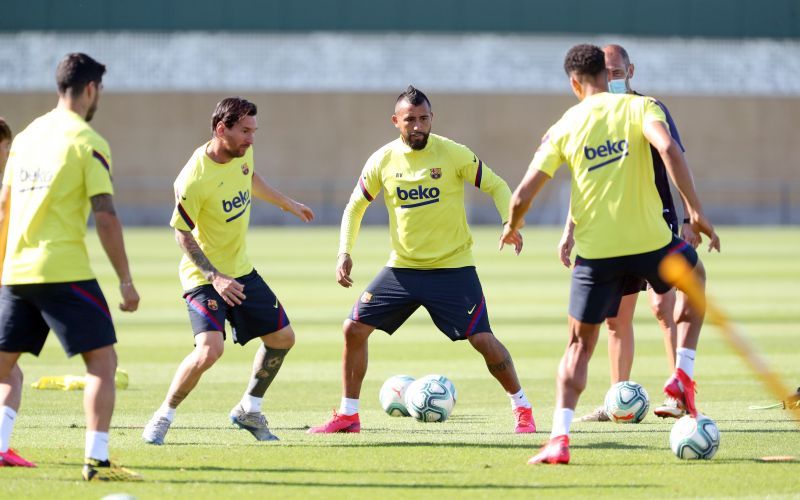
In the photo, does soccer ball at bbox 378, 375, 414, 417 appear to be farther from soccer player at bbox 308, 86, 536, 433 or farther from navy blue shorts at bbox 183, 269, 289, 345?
navy blue shorts at bbox 183, 269, 289, 345

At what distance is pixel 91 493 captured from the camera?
6688mm

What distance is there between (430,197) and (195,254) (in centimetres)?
175

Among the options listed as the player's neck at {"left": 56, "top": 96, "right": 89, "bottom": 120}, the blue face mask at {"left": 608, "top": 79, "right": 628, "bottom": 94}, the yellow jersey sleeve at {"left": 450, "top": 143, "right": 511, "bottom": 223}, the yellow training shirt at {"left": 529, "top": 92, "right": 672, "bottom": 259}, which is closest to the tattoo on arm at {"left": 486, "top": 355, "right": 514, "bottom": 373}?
the yellow jersey sleeve at {"left": 450, "top": 143, "right": 511, "bottom": 223}

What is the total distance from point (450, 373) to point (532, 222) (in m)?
32.1

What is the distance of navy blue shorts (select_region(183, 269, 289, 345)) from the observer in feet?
28.2

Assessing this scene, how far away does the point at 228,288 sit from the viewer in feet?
27.2

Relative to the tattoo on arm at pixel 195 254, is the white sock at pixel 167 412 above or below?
below

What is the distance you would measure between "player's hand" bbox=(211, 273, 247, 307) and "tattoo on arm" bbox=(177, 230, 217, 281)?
2.4 inches

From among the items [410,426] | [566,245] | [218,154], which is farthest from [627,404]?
[218,154]

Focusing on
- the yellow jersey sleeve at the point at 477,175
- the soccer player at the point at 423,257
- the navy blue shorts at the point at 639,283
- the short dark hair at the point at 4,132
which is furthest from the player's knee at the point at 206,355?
the navy blue shorts at the point at 639,283

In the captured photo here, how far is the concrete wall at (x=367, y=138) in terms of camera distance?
42.5 m

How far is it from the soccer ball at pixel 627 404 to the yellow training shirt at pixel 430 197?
138cm

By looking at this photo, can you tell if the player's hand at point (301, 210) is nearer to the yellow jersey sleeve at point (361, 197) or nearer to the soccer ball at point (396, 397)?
the yellow jersey sleeve at point (361, 197)

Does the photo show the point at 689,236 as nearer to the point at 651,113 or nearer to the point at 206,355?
the point at 651,113
